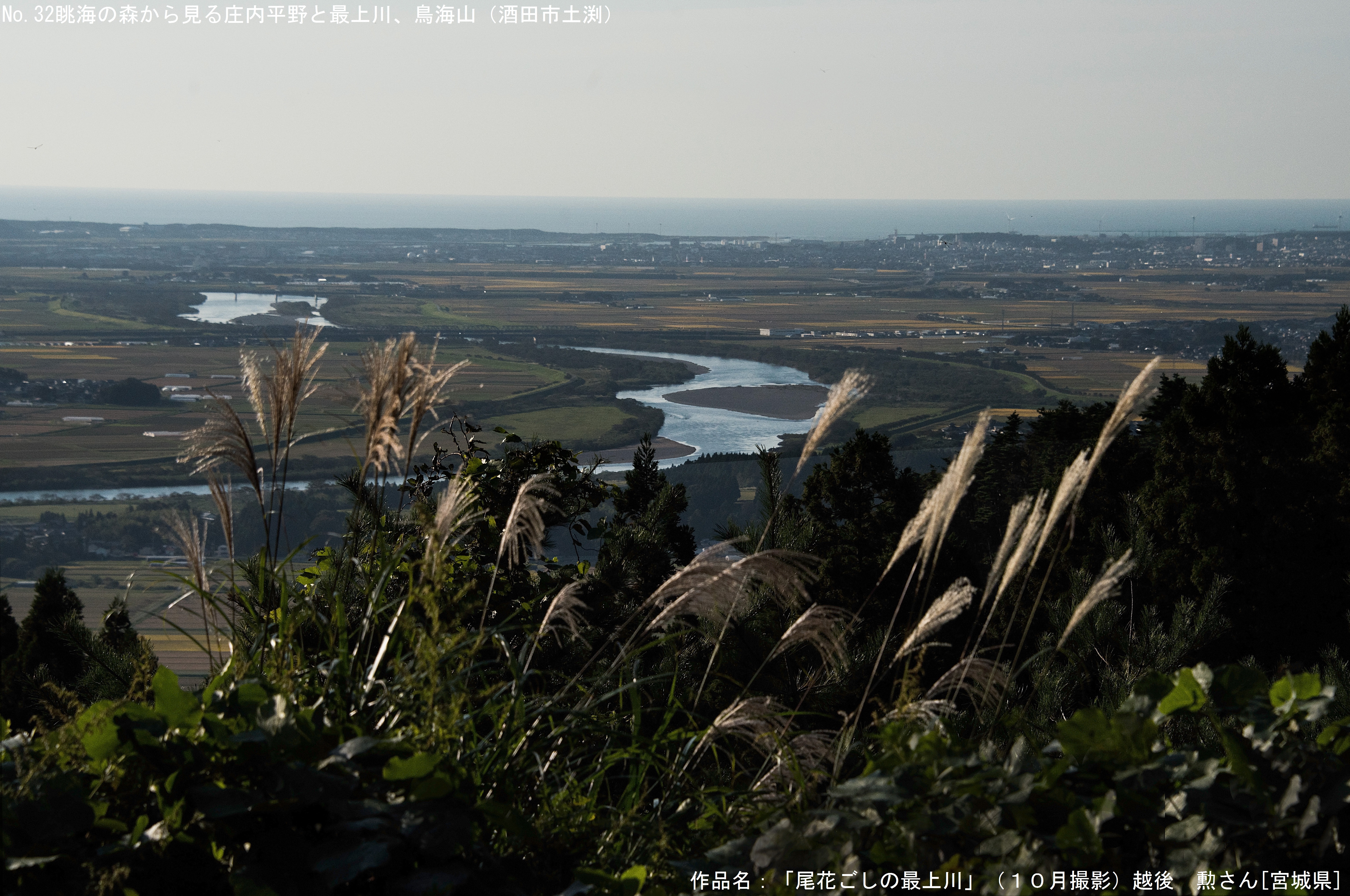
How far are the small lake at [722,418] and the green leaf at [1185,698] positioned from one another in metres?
1.05

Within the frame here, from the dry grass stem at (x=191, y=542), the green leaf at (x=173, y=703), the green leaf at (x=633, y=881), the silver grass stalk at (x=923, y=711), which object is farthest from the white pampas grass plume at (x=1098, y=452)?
the dry grass stem at (x=191, y=542)

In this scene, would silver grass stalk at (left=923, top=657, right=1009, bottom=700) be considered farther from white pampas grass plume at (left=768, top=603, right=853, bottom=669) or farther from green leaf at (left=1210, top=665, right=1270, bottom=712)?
green leaf at (left=1210, top=665, right=1270, bottom=712)

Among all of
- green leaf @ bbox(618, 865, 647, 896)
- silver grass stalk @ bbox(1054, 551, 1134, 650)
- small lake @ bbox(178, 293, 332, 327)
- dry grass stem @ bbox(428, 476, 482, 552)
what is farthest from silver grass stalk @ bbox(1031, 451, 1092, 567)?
small lake @ bbox(178, 293, 332, 327)

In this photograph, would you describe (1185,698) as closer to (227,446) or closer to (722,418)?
(227,446)

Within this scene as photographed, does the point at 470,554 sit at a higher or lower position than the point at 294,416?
lower

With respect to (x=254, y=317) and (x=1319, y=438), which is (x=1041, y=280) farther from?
(x=1319, y=438)

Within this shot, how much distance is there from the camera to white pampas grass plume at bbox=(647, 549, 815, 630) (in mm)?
2396

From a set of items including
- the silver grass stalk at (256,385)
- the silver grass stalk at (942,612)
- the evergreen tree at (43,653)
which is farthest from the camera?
the evergreen tree at (43,653)

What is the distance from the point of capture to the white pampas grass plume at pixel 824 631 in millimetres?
2463

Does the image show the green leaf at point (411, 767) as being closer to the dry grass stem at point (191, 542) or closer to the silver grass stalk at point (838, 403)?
the dry grass stem at point (191, 542)

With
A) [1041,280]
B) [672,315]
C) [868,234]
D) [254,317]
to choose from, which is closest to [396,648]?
[254,317]

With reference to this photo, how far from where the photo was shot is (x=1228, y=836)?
6.15 ft

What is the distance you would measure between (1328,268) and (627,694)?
97750 mm

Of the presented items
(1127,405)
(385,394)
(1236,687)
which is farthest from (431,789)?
(1127,405)
